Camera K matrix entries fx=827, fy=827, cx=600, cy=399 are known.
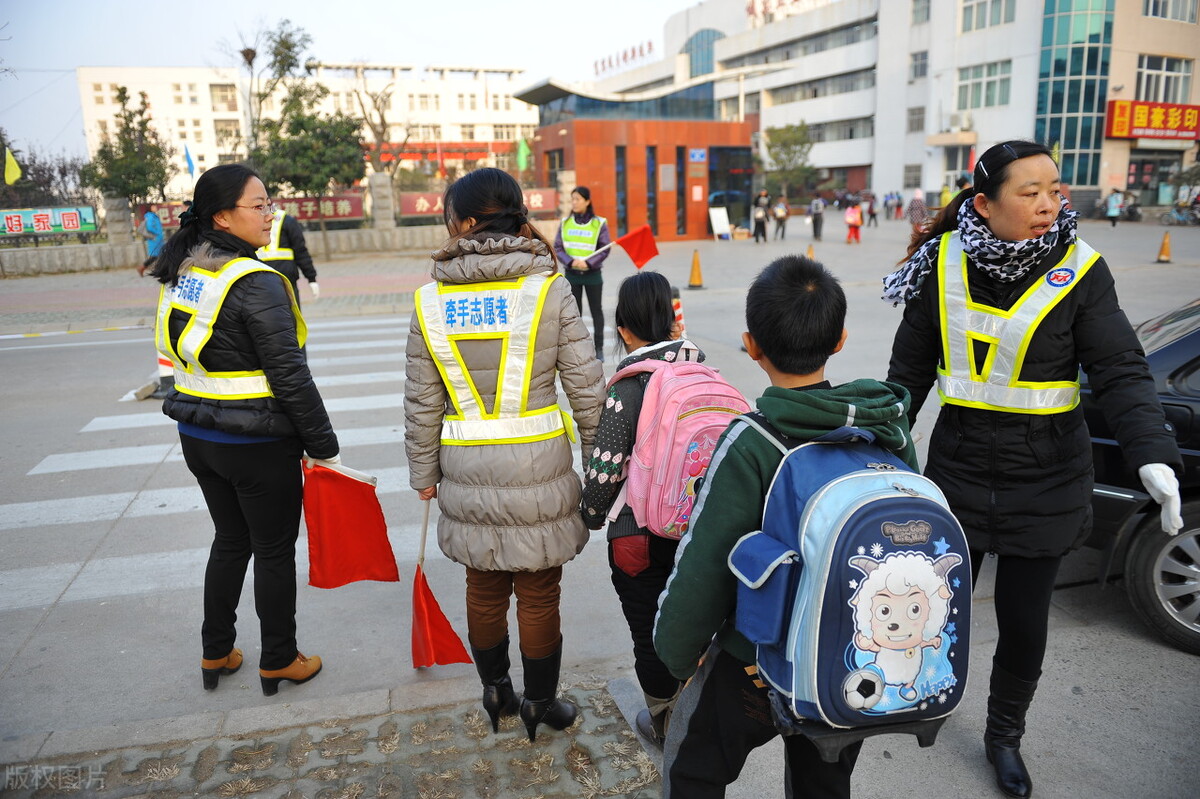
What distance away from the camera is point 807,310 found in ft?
6.18

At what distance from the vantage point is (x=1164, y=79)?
145 feet

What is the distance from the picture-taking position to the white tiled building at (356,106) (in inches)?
3083

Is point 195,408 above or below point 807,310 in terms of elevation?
below

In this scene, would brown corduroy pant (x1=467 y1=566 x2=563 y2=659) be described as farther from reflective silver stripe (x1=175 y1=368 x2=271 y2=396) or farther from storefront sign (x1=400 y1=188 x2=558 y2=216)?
storefront sign (x1=400 y1=188 x2=558 y2=216)

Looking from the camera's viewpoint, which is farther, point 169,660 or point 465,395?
point 169,660

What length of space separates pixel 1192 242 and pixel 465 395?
93.3 feet

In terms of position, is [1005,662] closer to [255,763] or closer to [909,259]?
[909,259]

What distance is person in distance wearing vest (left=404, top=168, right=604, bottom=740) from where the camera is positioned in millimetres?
2689

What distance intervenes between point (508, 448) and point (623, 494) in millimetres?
414

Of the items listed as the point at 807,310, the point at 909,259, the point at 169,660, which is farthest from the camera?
the point at 169,660

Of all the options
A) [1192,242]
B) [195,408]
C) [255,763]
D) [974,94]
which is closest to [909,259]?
[195,408]

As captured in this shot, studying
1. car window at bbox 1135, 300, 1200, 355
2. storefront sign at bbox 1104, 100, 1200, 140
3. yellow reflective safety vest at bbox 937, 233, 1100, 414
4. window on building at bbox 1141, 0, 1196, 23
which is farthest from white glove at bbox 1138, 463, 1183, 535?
window on building at bbox 1141, 0, 1196, 23

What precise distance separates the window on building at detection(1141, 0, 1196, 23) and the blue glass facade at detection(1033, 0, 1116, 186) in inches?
120

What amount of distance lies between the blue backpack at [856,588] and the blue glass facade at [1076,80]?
47.6m
